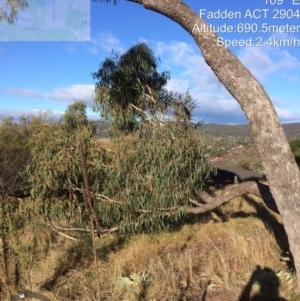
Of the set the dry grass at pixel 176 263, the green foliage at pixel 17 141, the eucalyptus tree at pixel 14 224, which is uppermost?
the green foliage at pixel 17 141

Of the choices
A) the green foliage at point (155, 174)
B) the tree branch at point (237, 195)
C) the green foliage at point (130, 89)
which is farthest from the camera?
the green foliage at point (130, 89)

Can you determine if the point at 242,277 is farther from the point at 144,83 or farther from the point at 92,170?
the point at 144,83

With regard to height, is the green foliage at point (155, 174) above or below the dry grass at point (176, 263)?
above

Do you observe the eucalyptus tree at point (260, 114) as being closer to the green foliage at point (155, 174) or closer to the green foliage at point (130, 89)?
the green foliage at point (155, 174)

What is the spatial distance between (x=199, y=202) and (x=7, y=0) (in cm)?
506

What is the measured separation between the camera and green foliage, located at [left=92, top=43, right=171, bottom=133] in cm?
811

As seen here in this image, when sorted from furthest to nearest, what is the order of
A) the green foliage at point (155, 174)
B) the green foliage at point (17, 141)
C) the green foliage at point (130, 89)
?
the green foliage at point (17, 141), the green foliage at point (130, 89), the green foliage at point (155, 174)

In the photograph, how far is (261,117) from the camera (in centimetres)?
430

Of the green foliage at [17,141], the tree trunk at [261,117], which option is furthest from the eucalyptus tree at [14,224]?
the tree trunk at [261,117]

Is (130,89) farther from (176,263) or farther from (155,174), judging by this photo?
(176,263)

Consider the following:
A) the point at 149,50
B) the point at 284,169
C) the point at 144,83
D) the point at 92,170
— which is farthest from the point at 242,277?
the point at 149,50

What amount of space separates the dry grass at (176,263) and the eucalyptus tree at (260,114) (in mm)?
1011

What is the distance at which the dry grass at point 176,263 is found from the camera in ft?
15.5

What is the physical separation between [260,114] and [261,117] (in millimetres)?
37
